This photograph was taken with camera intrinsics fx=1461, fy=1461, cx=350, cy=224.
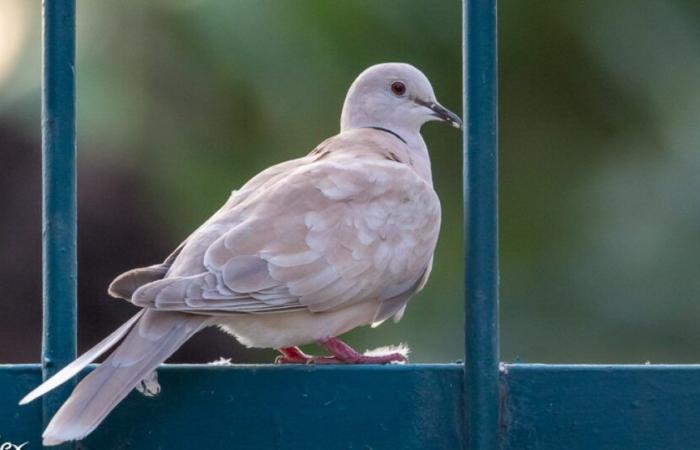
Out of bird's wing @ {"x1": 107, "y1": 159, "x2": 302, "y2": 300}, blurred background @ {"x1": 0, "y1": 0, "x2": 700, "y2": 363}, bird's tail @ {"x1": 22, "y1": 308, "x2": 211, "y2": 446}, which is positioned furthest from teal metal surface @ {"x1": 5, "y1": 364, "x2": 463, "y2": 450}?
blurred background @ {"x1": 0, "y1": 0, "x2": 700, "y2": 363}

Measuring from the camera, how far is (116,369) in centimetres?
300

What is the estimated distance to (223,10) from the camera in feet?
Answer: 25.1

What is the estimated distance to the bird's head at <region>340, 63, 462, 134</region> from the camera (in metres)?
4.90

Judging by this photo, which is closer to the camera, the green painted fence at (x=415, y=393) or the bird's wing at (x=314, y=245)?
the green painted fence at (x=415, y=393)

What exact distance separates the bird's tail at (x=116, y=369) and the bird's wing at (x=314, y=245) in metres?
0.07

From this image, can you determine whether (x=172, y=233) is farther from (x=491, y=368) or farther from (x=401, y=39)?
(x=491, y=368)

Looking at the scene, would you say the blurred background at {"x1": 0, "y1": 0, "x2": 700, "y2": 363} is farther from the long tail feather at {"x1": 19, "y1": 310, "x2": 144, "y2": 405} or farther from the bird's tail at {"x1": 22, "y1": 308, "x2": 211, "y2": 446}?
the long tail feather at {"x1": 19, "y1": 310, "x2": 144, "y2": 405}

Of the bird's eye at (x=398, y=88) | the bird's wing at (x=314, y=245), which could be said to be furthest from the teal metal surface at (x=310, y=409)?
the bird's eye at (x=398, y=88)

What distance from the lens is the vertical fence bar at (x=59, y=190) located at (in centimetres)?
293

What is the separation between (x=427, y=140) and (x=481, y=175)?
14.4 ft

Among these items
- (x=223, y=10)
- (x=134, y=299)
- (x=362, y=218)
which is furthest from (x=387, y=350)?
(x=223, y=10)

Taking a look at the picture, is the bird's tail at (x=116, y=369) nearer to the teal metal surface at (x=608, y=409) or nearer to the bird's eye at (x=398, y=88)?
the teal metal surface at (x=608, y=409)

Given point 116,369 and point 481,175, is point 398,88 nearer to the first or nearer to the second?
point 481,175

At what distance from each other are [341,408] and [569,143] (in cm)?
465
